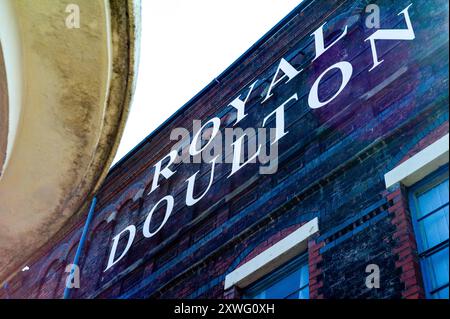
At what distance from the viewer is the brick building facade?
23.5 ft

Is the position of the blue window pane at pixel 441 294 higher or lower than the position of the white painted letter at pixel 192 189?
lower

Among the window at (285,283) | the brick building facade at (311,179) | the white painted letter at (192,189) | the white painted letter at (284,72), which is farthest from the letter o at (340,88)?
the window at (285,283)

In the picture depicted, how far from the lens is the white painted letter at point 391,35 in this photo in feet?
30.7

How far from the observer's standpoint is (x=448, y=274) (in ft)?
20.4

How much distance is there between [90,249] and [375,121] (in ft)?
23.2

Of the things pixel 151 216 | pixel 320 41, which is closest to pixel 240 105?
pixel 320 41

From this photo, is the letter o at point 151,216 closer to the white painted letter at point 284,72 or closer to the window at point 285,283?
the white painted letter at point 284,72

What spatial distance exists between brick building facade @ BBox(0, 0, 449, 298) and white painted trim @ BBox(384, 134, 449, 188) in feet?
0.05

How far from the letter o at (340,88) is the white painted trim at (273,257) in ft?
8.30

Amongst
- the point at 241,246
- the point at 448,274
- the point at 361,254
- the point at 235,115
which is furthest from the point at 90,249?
the point at 448,274

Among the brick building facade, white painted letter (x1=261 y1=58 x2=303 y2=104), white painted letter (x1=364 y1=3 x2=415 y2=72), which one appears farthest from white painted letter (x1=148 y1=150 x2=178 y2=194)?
white painted letter (x1=364 y1=3 x2=415 y2=72)

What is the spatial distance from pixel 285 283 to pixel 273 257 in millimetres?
342

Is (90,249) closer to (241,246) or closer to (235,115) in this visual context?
(235,115)
